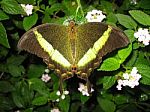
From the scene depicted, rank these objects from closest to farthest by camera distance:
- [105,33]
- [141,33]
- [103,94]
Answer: [105,33] → [141,33] → [103,94]

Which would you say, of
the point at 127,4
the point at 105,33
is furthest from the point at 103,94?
the point at 105,33

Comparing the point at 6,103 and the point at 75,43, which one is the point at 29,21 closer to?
the point at 75,43

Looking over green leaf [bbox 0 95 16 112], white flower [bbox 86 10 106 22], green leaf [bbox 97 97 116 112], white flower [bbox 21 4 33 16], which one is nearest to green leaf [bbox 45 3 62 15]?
white flower [bbox 21 4 33 16]

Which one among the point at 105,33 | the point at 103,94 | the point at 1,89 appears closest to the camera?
the point at 105,33

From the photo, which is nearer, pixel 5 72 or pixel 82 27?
pixel 82 27

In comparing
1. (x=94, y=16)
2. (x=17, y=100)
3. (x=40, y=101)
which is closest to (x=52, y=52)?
(x=94, y=16)

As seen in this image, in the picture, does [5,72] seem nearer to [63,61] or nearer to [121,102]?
[121,102]

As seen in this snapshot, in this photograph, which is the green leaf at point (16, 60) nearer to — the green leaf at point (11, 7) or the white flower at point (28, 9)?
the white flower at point (28, 9)
